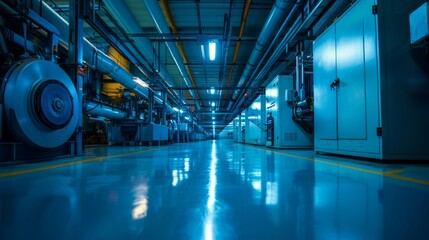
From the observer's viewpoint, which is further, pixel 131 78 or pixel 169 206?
pixel 131 78

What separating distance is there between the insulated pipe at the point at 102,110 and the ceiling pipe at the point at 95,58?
112 cm

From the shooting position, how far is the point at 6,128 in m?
3.13

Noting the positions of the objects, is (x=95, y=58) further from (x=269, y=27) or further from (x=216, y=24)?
(x=269, y=27)

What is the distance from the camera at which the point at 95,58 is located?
6.09 meters

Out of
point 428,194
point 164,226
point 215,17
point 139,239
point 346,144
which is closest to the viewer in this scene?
point 139,239

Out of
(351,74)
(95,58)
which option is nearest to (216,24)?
(95,58)

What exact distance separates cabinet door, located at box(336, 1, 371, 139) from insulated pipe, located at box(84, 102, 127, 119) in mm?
7095

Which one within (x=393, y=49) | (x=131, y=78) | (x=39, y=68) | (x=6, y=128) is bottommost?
(x=6, y=128)

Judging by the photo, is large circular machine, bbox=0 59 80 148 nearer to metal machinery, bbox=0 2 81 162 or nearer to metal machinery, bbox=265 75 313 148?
metal machinery, bbox=0 2 81 162

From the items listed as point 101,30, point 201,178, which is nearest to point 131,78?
point 101,30

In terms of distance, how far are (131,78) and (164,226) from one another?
8074 millimetres

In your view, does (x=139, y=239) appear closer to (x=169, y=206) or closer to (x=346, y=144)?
(x=169, y=206)

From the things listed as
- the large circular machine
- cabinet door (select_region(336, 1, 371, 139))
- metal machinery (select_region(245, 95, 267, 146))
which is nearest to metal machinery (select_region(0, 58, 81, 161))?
the large circular machine

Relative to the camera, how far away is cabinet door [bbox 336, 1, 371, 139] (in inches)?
140
